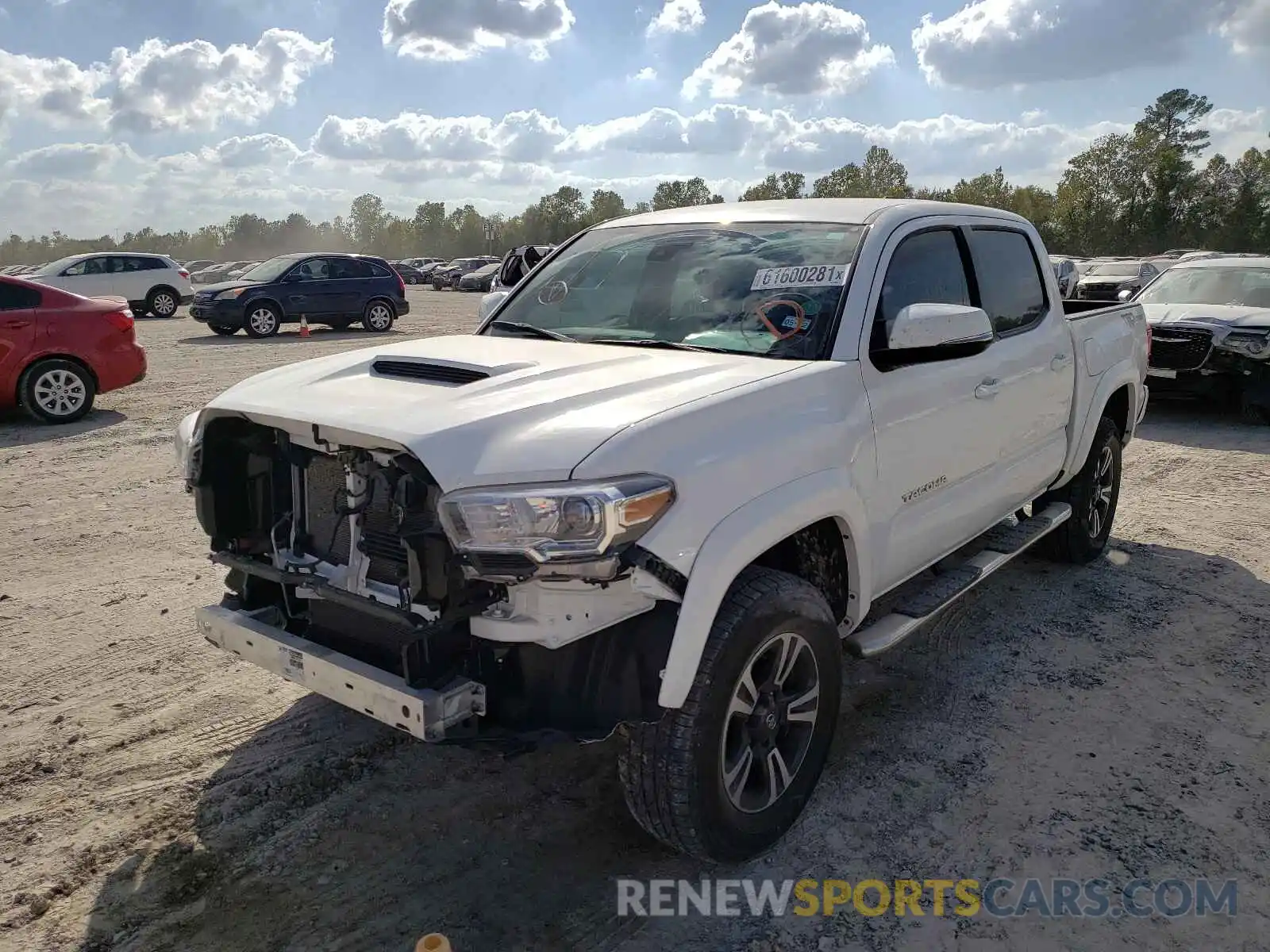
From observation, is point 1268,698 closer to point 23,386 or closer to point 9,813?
point 9,813

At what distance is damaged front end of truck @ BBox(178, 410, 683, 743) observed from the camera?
2400mm

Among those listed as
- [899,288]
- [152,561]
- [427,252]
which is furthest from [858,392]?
[427,252]

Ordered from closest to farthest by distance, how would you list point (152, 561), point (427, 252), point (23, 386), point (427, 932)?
point (427, 932) → point (152, 561) → point (23, 386) → point (427, 252)

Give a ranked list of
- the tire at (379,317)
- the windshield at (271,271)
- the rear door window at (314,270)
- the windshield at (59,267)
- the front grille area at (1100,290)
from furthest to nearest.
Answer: the windshield at (59,267), the tire at (379,317), the front grille area at (1100,290), the rear door window at (314,270), the windshield at (271,271)

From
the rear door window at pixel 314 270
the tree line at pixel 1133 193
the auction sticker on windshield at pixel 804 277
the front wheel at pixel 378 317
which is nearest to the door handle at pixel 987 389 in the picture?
the auction sticker on windshield at pixel 804 277

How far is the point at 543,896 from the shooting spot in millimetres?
2791

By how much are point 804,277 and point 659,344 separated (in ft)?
1.91

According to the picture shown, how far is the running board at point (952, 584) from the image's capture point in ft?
11.2

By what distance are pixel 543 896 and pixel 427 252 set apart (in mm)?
131458

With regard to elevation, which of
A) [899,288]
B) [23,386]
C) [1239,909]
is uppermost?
[899,288]

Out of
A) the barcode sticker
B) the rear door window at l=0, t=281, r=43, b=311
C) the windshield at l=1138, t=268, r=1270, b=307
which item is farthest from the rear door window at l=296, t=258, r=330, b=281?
the barcode sticker

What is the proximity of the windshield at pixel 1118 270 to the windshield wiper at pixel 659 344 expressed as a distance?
19730mm

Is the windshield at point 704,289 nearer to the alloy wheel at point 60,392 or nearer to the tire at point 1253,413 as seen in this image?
the alloy wheel at point 60,392

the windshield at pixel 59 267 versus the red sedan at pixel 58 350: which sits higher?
the windshield at pixel 59 267
